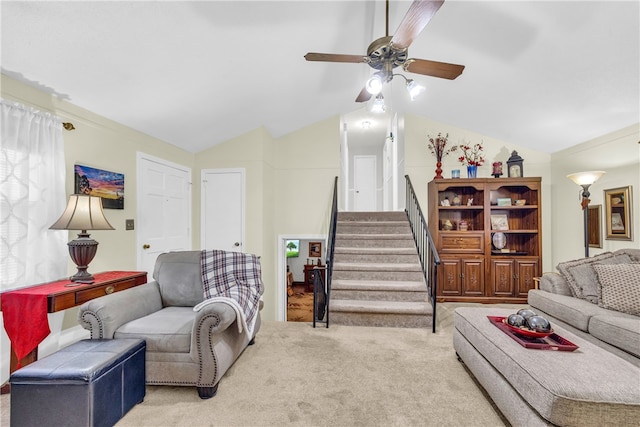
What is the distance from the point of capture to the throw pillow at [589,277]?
2766 millimetres

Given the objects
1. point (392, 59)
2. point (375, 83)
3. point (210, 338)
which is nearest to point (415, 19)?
point (392, 59)

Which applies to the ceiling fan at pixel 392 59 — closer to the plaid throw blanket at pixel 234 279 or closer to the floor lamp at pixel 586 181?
the plaid throw blanket at pixel 234 279

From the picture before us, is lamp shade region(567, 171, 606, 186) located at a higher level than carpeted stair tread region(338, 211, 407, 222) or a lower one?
higher

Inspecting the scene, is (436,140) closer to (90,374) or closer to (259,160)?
(259,160)

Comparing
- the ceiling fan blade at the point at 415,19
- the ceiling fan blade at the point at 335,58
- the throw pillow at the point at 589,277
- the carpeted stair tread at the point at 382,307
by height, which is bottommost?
the carpeted stair tread at the point at 382,307

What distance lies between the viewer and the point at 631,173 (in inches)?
135

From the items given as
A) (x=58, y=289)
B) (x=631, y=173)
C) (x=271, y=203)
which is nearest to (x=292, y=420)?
(x=58, y=289)

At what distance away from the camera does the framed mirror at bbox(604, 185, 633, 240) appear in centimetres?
342

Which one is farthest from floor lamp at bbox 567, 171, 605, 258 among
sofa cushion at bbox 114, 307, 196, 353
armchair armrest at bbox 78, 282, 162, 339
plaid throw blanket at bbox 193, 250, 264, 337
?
armchair armrest at bbox 78, 282, 162, 339

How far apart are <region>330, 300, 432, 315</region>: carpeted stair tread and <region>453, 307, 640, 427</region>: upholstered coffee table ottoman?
1340 mm

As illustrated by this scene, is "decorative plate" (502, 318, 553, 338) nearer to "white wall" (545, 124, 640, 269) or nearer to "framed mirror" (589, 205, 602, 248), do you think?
"white wall" (545, 124, 640, 269)

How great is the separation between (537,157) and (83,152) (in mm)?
6386

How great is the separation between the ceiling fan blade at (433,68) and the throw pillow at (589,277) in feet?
7.60

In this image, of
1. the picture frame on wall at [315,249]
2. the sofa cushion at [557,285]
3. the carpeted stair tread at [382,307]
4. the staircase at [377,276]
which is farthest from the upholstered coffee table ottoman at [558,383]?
the picture frame on wall at [315,249]
